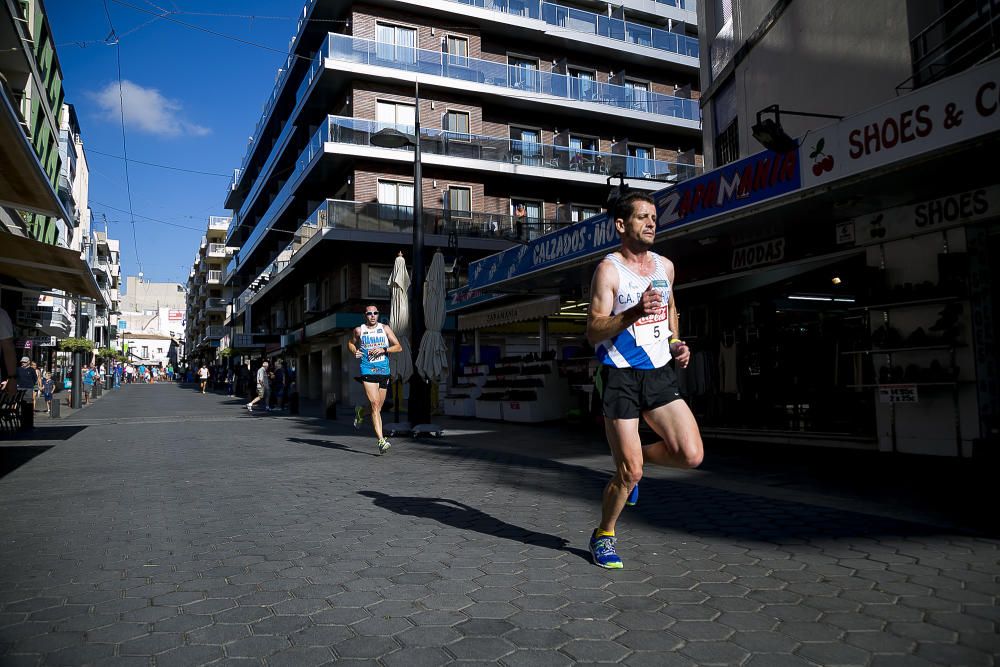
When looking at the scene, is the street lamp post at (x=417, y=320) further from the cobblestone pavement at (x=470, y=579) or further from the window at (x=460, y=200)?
the window at (x=460, y=200)

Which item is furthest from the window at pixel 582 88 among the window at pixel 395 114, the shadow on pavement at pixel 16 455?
the shadow on pavement at pixel 16 455

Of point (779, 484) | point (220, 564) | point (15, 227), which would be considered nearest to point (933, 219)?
point (779, 484)

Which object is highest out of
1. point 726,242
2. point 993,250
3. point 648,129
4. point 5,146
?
point 648,129

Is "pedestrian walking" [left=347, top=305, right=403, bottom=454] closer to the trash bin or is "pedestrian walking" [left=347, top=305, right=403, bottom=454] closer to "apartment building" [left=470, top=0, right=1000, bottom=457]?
"apartment building" [left=470, top=0, right=1000, bottom=457]

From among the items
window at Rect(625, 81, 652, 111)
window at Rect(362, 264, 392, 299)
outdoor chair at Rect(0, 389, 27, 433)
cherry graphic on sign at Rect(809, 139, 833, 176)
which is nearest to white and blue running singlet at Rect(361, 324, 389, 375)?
cherry graphic on sign at Rect(809, 139, 833, 176)

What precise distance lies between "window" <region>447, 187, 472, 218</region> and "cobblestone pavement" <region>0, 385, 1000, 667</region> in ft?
75.9

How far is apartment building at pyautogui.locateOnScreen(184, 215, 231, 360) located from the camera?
259ft

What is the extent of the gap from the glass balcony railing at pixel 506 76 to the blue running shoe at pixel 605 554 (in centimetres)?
2686

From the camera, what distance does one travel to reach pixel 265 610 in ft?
10.2

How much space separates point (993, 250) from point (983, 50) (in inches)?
83.1

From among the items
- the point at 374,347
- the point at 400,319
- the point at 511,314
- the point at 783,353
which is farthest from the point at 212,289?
the point at 783,353

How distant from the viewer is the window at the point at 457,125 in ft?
93.8

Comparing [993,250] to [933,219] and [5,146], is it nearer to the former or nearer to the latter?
[933,219]

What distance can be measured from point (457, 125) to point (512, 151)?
259cm
